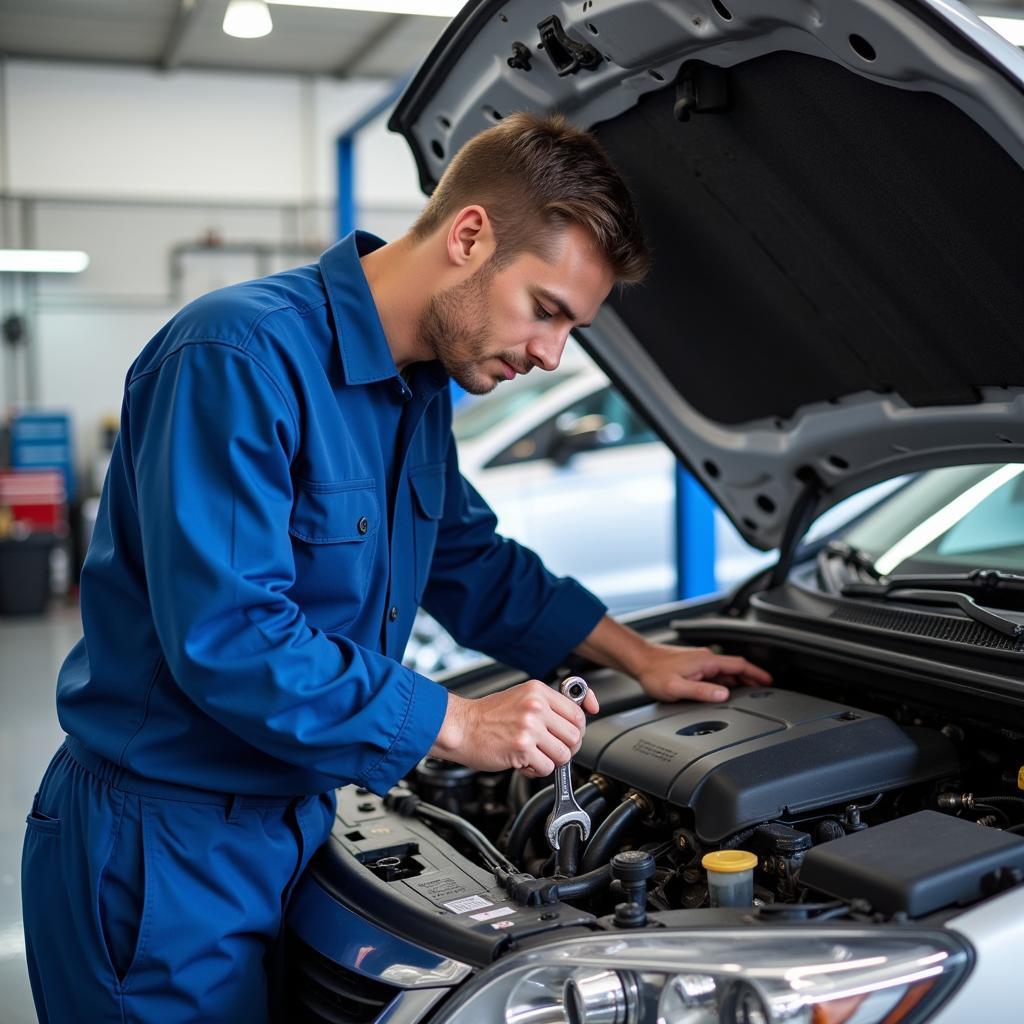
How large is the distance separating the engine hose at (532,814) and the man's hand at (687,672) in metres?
0.28

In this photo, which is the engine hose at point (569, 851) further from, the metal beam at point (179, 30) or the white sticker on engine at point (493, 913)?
the metal beam at point (179, 30)

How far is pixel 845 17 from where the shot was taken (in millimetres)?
1275

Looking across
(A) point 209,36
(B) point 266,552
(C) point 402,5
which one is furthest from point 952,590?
(A) point 209,36

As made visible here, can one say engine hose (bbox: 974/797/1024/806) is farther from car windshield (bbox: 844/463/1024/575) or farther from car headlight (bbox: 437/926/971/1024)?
car windshield (bbox: 844/463/1024/575)

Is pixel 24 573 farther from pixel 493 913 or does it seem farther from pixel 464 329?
pixel 493 913

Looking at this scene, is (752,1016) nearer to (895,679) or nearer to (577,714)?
(577,714)

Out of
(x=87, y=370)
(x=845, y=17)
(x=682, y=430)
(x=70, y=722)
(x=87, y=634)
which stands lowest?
(x=70, y=722)

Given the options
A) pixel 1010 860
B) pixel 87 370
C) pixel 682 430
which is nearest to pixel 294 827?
pixel 1010 860

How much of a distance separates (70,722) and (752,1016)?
0.91 m

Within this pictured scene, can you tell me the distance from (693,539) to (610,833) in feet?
9.30

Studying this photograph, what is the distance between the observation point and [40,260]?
1002cm

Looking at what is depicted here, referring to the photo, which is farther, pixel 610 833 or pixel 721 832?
pixel 610 833

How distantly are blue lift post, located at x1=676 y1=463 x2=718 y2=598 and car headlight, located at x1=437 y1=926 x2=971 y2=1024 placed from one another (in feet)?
10.5

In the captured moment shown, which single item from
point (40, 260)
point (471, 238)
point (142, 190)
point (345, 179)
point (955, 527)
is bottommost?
point (955, 527)
